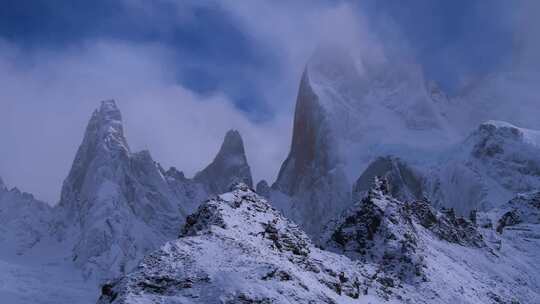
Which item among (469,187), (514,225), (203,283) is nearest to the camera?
(203,283)

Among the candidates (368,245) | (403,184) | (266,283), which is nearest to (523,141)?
(403,184)

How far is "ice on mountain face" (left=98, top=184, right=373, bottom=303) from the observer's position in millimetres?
47469

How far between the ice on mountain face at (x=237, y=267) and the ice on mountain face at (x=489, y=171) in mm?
117914

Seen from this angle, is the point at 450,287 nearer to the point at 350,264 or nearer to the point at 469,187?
the point at 350,264

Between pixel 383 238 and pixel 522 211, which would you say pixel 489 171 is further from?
pixel 383 238

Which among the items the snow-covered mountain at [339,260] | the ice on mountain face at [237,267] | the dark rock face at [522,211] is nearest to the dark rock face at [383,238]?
the snow-covered mountain at [339,260]

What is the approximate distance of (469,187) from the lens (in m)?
182

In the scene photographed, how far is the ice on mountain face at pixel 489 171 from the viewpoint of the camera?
176000 mm

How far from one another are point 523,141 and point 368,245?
389 ft

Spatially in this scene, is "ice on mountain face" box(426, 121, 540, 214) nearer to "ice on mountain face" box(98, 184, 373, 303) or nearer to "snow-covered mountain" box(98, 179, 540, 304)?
"snow-covered mountain" box(98, 179, 540, 304)

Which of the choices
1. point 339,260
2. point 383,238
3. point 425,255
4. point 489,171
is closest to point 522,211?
point 425,255

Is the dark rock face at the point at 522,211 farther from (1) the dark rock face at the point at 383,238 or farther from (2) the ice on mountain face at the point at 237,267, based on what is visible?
(2) the ice on mountain face at the point at 237,267

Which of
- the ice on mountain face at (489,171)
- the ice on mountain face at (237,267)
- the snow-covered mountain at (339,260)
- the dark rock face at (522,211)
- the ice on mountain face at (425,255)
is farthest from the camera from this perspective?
the ice on mountain face at (489,171)

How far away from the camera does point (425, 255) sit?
3017 inches
